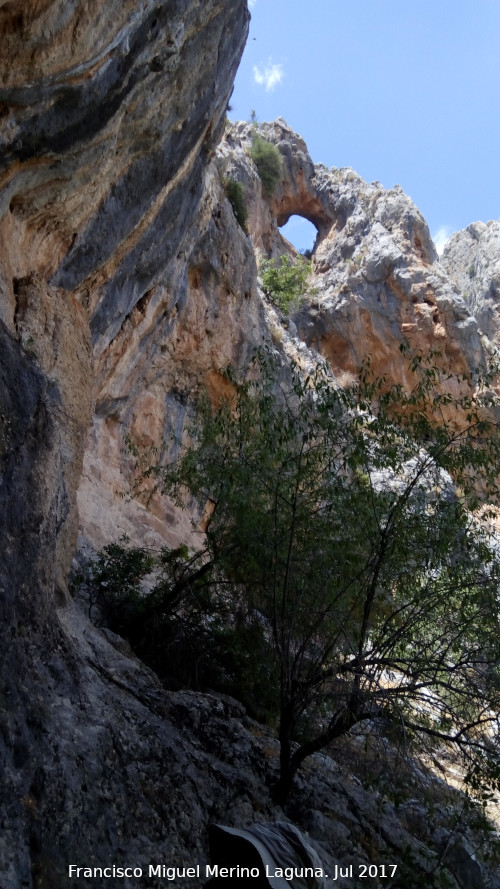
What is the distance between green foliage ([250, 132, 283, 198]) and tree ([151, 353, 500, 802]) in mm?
26175

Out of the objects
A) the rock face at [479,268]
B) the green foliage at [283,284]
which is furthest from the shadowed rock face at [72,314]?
the rock face at [479,268]

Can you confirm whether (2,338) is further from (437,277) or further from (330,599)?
(437,277)

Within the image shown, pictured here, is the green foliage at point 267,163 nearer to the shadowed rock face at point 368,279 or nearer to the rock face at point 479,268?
the shadowed rock face at point 368,279

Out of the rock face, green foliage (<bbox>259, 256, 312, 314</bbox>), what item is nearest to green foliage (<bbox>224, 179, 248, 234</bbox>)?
green foliage (<bbox>259, 256, 312, 314</bbox>)

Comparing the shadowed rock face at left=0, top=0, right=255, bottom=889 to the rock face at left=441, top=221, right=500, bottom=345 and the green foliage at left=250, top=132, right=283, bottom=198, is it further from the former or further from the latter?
the rock face at left=441, top=221, right=500, bottom=345

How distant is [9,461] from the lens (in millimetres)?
4879

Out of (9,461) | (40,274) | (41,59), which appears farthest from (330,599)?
(41,59)

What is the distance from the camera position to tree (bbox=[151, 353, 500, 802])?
5398 mm

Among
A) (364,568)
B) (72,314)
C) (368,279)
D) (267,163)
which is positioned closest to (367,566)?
(364,568)

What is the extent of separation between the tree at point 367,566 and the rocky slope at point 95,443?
837 mm

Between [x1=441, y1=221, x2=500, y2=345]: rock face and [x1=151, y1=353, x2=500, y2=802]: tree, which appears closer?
[x1=151, y1=353, x2=500, y2=802]: tree

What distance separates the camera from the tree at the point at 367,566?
17.7 ft

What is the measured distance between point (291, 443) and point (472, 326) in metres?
20.6

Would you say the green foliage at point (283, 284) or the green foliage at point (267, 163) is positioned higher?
the green foliage at point (267, 163)
